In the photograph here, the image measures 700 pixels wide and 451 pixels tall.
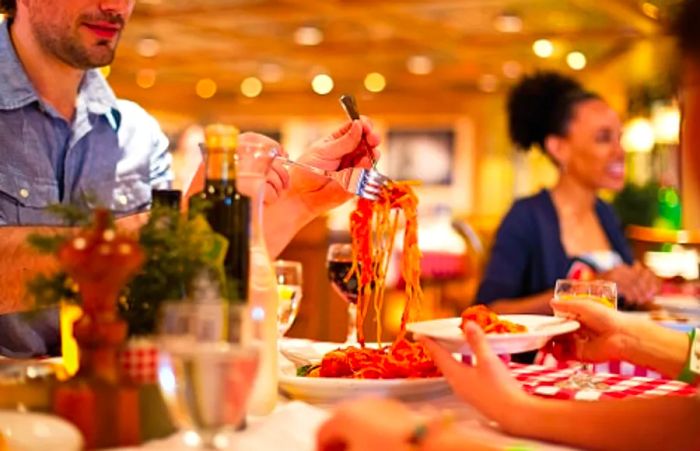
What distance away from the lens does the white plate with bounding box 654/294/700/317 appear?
3.51m

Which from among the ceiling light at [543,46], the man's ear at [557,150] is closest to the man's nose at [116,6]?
the man's ear at [557,150]

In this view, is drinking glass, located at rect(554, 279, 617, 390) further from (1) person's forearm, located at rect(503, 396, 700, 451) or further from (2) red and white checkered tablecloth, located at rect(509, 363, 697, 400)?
(1) person's forearm, located at rect(503, 396, 700, 451)

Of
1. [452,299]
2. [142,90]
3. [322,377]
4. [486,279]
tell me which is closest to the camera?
[322,377]

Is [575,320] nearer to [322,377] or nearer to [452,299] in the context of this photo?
[322,377]

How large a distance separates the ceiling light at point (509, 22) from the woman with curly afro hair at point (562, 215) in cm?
483

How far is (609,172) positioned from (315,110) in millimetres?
12050

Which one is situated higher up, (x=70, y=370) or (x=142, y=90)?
(x=142, y=90)

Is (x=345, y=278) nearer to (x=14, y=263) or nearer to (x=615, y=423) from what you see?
(x=14, y=263)

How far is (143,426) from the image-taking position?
122 cm

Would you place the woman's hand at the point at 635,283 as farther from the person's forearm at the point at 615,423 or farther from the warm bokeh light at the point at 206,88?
the warm bokeh light at the point at 206,88

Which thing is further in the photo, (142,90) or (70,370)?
(142,90)

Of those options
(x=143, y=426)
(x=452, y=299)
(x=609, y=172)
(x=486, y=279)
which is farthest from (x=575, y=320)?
(x=452, y=299)

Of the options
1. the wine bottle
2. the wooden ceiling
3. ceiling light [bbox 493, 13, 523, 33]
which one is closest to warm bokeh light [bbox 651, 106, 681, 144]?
the wooden ceiling

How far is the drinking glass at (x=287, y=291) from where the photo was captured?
2.08m
